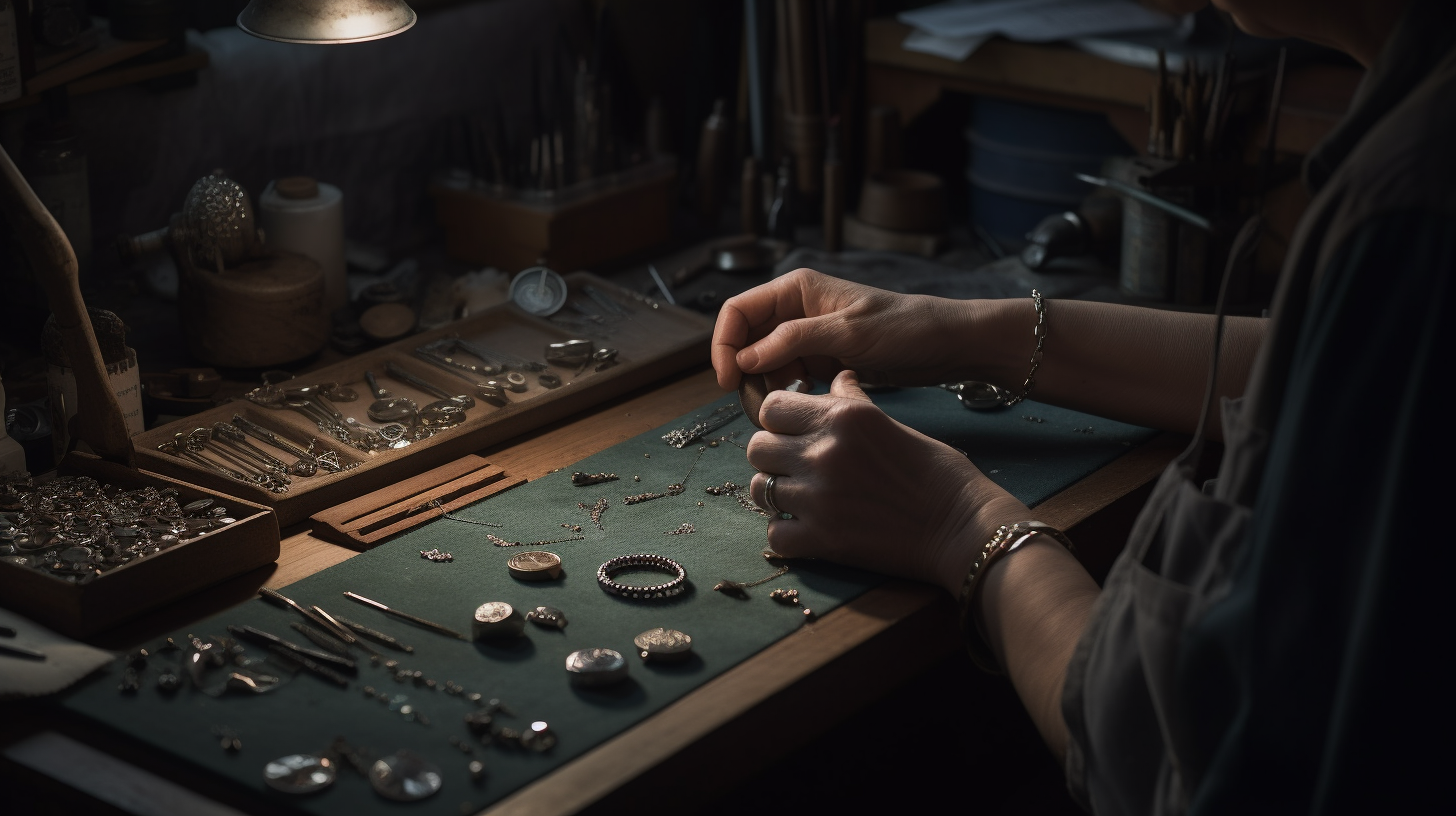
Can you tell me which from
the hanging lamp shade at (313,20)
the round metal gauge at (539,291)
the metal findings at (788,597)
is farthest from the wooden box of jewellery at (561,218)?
the metal findings at (788,597)

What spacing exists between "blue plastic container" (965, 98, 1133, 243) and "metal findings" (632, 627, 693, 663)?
5.91ft

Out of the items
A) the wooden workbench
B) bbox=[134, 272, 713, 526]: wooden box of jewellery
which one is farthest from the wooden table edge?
bbox=[134, 272, 713, 526]: wooden box of jewellery

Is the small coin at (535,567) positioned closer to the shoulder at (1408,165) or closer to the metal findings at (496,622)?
the metal findings at (496,622)

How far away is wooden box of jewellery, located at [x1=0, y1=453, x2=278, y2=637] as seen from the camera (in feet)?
4.58

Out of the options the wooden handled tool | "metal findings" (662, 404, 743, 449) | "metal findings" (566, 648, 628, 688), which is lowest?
"metal findings" (662, 404, 743, 449)

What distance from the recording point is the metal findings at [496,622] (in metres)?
1.39

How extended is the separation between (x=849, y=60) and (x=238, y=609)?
212 centimetres

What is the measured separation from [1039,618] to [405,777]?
0.64 metres

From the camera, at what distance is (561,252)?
8.62 feet

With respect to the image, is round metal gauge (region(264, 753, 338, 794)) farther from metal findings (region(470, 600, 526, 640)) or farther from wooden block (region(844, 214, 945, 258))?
wooden block (region(844, 214, 945, 258))

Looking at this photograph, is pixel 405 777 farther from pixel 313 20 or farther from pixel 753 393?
pixel 313 20

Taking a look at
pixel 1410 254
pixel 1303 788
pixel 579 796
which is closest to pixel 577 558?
pixel 579 796

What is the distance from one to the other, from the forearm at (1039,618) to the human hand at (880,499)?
0.18 feet

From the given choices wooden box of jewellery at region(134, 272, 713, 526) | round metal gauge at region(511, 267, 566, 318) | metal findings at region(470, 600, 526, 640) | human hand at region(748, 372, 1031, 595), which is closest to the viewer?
metal findings at region(470, 600, 526, 640)
